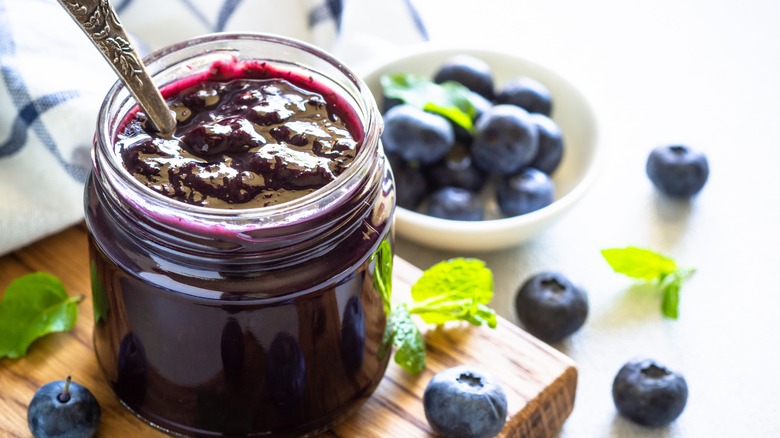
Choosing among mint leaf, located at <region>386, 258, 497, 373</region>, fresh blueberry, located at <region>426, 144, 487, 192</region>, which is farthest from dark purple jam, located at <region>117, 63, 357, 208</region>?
fresh blueberry, located at <region>426, 144, 487, 192</region>

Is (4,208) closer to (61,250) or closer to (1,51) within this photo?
Answer: (61,250)

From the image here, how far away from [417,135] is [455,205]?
0.15 meters

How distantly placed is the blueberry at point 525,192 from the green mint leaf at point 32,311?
0.82 meters

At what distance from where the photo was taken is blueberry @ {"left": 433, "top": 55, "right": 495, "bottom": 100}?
2104 millimetres

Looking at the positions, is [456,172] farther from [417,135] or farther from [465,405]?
[465,405]

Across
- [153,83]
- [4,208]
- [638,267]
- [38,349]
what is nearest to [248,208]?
[153,83]

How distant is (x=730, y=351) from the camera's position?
5.96 feet

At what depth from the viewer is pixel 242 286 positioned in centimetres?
122


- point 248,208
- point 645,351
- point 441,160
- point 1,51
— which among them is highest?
point 248,208

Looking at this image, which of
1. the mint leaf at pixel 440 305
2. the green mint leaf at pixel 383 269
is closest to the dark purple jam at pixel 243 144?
the green mint leaf at pixel 383 269

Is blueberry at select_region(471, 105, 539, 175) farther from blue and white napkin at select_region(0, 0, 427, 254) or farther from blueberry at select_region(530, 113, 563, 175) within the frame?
blue and white napkin at select_region(0, 0, 427, 254)

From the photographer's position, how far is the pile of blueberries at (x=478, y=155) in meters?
1.93

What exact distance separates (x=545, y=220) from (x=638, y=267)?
205 mm

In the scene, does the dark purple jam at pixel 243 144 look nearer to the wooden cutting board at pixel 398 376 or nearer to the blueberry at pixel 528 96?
the wooden cutting board at pixel 398 376
